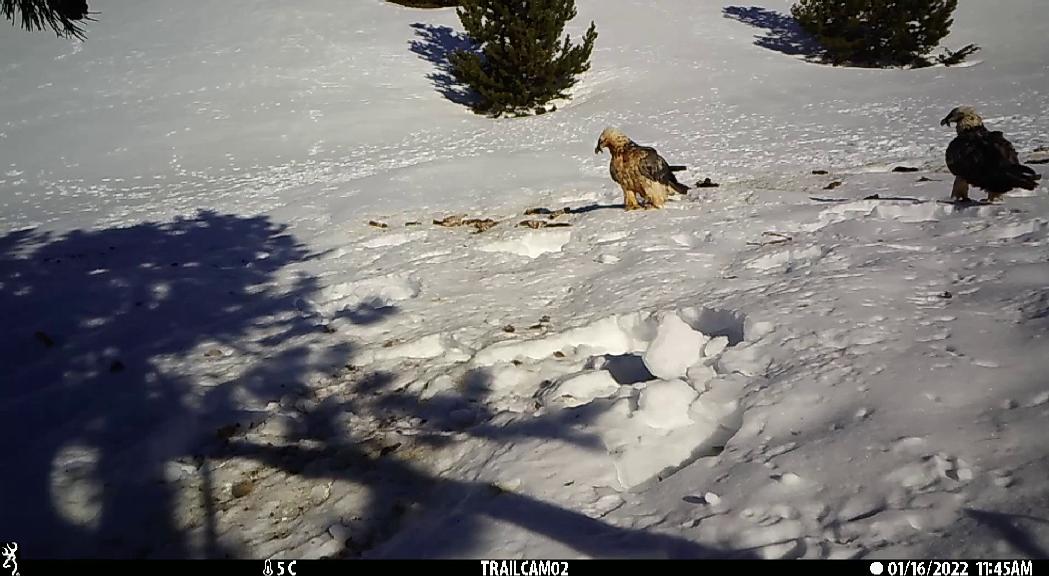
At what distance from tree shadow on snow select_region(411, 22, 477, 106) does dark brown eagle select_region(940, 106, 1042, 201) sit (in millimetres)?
13086

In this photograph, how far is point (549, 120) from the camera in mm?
14516

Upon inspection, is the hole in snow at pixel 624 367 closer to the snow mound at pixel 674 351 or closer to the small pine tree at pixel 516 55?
the snow mound at pixel 674 351

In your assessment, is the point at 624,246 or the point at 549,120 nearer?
the point at 624,246

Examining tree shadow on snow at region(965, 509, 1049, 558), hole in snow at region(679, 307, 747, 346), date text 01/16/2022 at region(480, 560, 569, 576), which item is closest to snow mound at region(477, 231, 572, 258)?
hole in snow at region(679, 307, 747, 346)

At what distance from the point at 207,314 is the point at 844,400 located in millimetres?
4129

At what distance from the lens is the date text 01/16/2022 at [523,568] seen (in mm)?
1787

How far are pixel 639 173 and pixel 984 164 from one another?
289 cm

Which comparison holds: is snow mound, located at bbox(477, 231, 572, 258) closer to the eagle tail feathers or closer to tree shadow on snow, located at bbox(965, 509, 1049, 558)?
the eagle tail feathers

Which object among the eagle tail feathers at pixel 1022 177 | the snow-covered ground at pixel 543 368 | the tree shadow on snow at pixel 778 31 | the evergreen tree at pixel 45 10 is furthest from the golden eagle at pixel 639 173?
the tree shadow on snow at pixel 778 31

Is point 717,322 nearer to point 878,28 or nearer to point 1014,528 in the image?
point 1014,528

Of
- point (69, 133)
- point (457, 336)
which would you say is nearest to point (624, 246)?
point (457, 336)

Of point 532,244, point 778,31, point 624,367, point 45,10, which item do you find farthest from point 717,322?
point 778,31

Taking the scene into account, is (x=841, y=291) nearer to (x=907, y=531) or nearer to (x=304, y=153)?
(x=907, y=531)

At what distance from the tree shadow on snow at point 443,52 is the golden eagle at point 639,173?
10853mm
